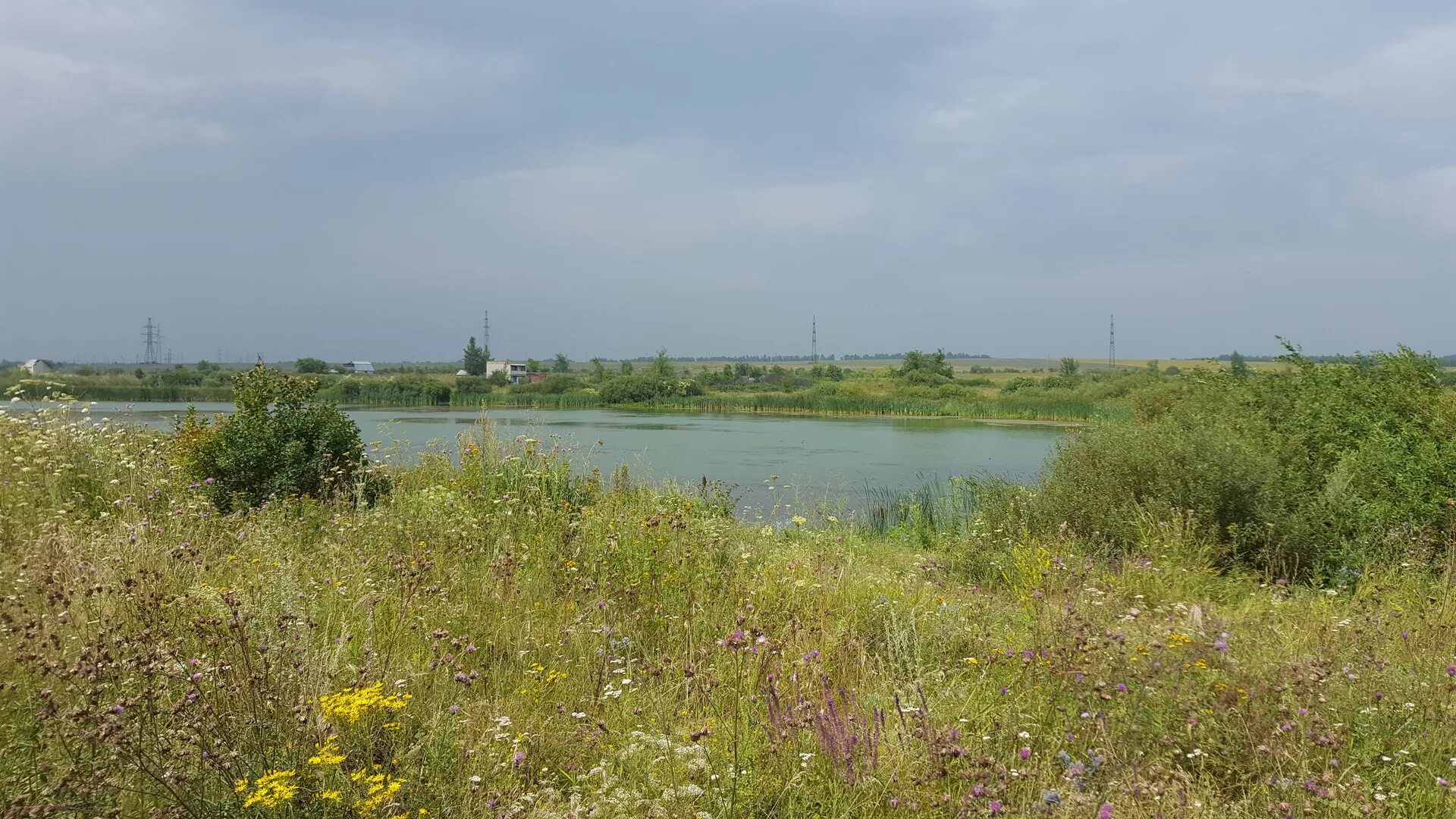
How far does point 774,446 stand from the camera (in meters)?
21.5

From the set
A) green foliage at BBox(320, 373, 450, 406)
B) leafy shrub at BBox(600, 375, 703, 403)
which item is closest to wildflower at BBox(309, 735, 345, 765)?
green foliage at BBox(320, 373, 450, 406)

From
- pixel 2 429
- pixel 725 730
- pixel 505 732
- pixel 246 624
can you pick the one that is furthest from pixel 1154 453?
pixel 2 429

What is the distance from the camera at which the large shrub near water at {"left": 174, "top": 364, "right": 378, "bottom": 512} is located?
701 cm

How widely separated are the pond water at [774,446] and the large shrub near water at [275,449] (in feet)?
3.74

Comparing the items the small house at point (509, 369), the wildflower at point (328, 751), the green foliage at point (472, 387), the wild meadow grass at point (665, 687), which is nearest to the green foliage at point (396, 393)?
the green foliage at point (472, 387)

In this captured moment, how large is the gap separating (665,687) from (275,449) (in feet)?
18.6

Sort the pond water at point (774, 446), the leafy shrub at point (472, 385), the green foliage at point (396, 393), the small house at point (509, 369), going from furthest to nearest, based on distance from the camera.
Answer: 1. the small house at point (509, 369)
2. the leafy shrub at point (472, 385)
3. the green foliage at point (396, 393)
4. the pond water at point (774, 446)

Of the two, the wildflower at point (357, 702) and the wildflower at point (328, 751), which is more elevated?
the wildflower at point (357, 702)

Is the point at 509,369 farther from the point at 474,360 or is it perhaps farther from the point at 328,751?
the point at 328,751

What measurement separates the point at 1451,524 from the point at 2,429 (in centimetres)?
1326

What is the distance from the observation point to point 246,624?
285 centimetres

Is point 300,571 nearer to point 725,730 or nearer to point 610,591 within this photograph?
point 610,591

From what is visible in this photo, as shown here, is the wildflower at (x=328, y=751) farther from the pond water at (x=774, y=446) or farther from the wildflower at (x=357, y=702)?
the pond water at (x=774, y=446)

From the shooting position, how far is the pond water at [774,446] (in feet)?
39.0
